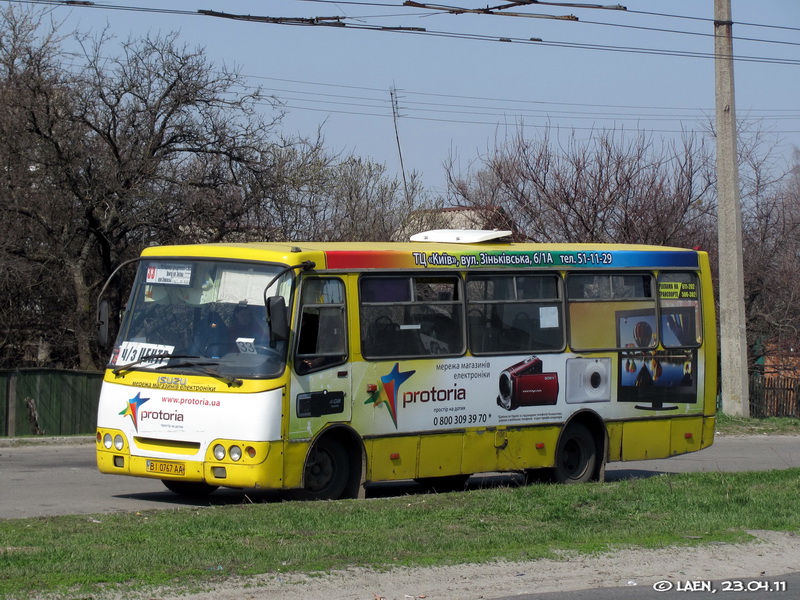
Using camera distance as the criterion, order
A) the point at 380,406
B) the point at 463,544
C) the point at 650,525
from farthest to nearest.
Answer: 1. the point at 380,406
2. the point at 650,525
3. the point at 463,544

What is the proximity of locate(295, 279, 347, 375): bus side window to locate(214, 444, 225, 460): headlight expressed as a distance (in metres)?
1.04

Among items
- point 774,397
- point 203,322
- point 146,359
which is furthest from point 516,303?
point 774,397

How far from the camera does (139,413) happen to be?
1114 cm

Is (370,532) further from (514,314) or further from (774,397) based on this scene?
(774,397)

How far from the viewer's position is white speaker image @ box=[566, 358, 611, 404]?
1367cm

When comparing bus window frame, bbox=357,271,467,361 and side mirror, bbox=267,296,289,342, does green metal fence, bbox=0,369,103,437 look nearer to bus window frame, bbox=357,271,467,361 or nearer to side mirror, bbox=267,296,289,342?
bus window frame, bbox=357,271,467,361

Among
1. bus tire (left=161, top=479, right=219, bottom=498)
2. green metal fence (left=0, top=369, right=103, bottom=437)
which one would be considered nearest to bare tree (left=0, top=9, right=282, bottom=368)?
green metal fence (left=0, top=369, right=103, bottom=437)

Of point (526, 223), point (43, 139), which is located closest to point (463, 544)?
point (43, 139)

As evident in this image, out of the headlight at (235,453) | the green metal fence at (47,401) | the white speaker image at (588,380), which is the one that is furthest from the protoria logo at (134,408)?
the green metal fence at (47,401)

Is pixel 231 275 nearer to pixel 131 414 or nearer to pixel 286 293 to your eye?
pixel 286 293

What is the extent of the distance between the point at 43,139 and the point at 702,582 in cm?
1834

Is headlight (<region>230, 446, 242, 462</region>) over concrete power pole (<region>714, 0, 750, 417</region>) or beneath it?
beneath

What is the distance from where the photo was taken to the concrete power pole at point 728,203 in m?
23.7

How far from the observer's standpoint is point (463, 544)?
854 cm
